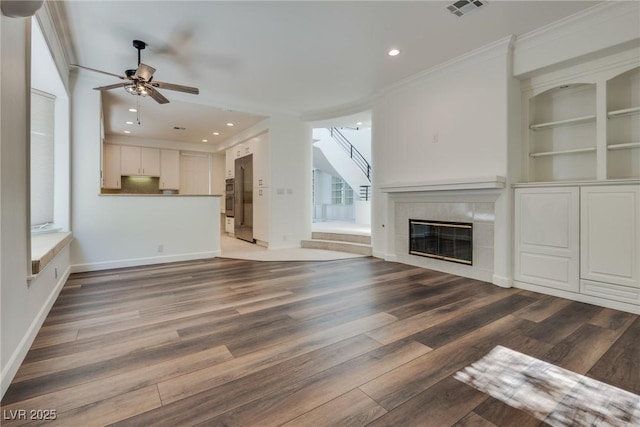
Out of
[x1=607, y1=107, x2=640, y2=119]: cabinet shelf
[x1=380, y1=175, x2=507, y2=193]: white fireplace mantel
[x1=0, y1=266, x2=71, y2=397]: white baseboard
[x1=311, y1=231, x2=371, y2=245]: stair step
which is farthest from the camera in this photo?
[x1=311, y1=231, x2=371, y2=245]: stair step

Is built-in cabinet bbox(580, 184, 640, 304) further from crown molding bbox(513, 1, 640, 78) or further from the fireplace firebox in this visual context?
crown molding bbox(513, 1, 640, 78)

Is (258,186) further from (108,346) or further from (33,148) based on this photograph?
(108,346)

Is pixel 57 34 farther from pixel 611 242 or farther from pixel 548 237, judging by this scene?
pixel 611 242

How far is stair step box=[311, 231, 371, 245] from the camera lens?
592cm

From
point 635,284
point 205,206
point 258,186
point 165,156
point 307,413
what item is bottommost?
point 307,413

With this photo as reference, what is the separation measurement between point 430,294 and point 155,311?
105 inches

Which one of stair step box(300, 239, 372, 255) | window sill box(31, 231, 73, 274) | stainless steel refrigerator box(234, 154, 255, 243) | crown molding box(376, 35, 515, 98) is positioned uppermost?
crown molding box(376, 35, 515, 98)

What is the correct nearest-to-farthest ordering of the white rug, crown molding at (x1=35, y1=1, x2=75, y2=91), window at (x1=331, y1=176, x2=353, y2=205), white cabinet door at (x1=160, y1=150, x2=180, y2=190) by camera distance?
1. the white rug
2. crown molding at (x1=35, y1=1, x2=75, y2=91)
3. white cabinet door at (x1=160, y1=150, x2=180, y2=190)
4. window at (x1=331, y1=176, x2=353, y2=205)

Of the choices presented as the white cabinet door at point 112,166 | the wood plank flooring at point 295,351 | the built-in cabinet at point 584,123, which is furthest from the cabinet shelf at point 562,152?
the white cabinet door at point 112,166

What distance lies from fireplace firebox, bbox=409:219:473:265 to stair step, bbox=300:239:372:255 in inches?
41.7

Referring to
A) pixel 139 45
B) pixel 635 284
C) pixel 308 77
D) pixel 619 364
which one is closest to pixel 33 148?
pixel 139 45

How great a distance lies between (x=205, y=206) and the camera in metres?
5.31

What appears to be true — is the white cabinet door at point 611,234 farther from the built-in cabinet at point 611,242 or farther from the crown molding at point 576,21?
the crown molding at point 576,21

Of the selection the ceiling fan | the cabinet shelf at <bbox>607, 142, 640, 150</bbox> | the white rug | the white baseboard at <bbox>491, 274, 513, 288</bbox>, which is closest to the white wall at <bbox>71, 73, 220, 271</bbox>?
the ceiling fan
